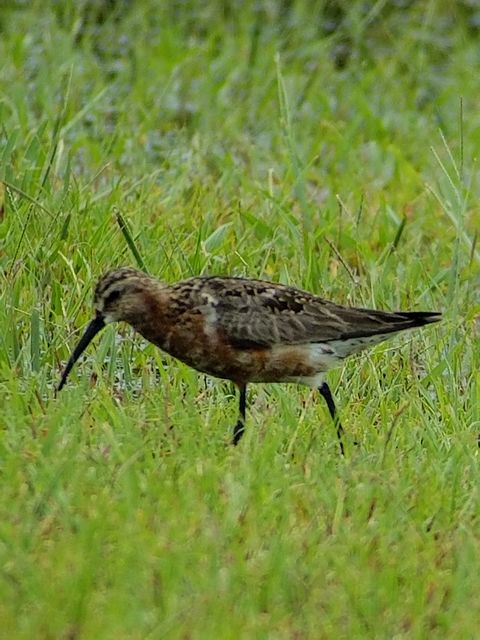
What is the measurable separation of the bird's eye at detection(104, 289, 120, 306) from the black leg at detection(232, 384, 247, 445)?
1.74ft

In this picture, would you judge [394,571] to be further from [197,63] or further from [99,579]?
[197,63]

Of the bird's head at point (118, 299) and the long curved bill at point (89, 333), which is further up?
the bird's head at point (118, 299)

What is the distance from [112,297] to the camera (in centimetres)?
598

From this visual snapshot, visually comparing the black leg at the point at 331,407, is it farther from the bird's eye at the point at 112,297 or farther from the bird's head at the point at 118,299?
the bird's eye at the point at 112,297

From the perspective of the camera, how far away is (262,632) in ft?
13.8

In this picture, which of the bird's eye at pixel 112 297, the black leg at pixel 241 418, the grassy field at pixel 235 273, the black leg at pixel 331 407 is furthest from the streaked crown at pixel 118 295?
the black leg at pixel 331 407

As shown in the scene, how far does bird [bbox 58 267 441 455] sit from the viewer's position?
5.99 m

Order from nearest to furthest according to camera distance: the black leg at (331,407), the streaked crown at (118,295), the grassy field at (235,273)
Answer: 1. the grassy field at (235,273)
2. the black leg at (331,407)
3. the streaked crown at (118,295)

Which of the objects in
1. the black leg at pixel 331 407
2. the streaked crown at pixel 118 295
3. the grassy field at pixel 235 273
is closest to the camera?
the grassy field at pixel 235 273

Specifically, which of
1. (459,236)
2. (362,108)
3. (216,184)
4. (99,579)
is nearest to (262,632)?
(99,579)

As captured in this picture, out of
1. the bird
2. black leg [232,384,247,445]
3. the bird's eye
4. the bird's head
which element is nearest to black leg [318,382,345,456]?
the bird

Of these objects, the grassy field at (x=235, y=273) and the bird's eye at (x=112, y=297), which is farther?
the bird's eye at (x=112, y=297)

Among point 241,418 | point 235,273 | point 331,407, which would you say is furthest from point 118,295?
point 235,273

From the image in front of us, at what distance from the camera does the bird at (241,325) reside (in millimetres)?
5988
